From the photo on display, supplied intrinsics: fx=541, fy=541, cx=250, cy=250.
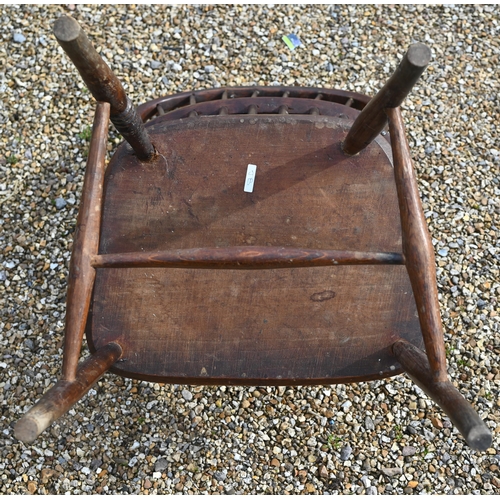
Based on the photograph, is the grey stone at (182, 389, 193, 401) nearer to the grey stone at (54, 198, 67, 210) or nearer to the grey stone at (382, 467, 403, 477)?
the grey stone at (382, 467, 403, 477)

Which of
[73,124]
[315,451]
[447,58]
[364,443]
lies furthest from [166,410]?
[447,58]

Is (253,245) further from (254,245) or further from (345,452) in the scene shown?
(345,452)

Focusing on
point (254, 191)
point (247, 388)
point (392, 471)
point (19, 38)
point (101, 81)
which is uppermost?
point (101, 81)

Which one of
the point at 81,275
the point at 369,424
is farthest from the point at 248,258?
the point at 369,424

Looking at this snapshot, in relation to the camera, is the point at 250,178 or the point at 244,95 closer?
the point at 250,178

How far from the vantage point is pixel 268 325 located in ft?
5.62

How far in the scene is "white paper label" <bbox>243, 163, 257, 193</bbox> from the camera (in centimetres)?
180

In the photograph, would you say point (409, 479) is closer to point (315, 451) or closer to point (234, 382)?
point (315, 451)

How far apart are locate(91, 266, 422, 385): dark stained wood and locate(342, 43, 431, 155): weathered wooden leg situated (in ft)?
1.33

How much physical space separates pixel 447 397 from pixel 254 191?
2.88 feet

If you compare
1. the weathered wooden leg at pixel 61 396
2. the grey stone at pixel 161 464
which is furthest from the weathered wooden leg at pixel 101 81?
the grey stone at pixel 161 464

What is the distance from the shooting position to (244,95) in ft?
7.32

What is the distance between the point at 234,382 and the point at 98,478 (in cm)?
95

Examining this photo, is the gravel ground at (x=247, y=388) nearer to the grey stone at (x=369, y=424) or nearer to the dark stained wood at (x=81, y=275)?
the grey stone at (x=369, y=424)
